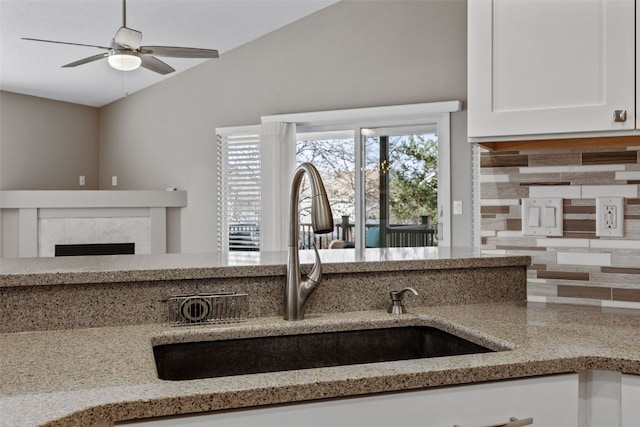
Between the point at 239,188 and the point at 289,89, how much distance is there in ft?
3.79

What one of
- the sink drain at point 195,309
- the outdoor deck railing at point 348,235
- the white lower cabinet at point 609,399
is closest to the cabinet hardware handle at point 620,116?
the white lower cabinet at point 609,399

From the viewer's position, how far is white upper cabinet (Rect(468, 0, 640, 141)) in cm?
138

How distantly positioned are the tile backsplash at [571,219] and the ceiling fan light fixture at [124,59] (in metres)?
2.45

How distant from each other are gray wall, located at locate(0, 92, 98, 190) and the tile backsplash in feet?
19.6

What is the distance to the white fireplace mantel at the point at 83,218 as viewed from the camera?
6012 mm

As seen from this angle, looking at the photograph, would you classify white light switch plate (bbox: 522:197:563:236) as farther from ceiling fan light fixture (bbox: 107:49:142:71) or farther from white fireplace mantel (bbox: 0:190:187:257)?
white fireplace mantel (bbox: 0:190:187:257)

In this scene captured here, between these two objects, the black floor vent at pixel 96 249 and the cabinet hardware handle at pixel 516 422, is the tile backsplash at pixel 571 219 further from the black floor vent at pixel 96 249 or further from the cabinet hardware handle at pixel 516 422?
the black floor vent at pixel 96 249

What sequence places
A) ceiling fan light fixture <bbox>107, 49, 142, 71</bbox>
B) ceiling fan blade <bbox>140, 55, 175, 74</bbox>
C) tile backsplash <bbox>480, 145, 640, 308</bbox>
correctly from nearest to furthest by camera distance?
tile backsplash <bbox>480, 145, 640, 308</bbox>
ceiling fan light fixture <bbox>107, 49, 142, 71</bbox>
ceiling fan blade <bbox>140, 55, 175, 74</bbox>

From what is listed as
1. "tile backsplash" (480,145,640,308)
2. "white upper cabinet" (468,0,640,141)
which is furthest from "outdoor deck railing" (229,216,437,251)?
"white upper cabinet" (468,0,640,141)

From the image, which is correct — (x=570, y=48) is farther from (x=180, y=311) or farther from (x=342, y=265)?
(x=180, y=311)

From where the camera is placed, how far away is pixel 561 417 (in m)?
1.10

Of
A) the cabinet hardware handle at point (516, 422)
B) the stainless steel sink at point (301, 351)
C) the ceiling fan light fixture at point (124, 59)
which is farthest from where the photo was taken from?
the ceiling fan light fixture at point (124, 59)

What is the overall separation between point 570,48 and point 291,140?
13.5ft

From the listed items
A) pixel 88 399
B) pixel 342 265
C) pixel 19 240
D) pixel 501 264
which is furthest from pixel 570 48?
pixel 19 240
